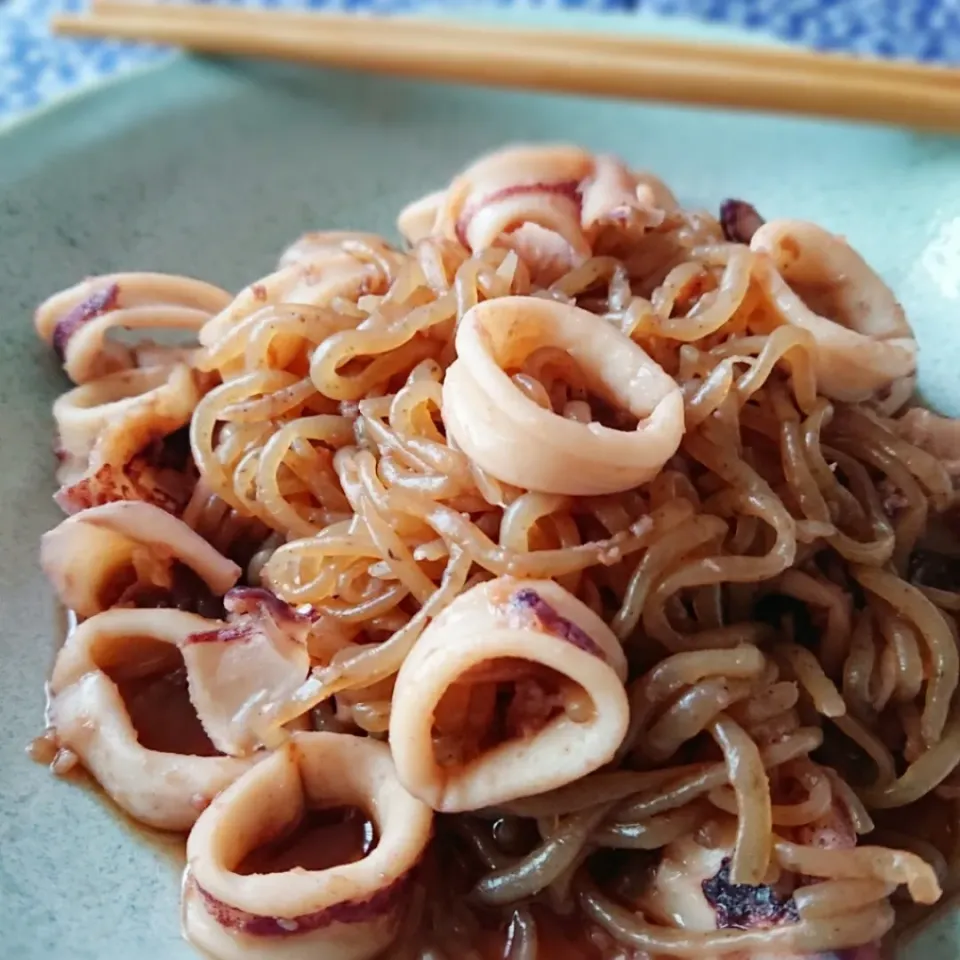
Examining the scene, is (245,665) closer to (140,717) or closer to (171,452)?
(140,717)

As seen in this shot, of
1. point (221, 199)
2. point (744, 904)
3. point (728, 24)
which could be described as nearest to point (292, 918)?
point (744, 904)

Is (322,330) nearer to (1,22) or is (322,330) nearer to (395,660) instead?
(395,660)

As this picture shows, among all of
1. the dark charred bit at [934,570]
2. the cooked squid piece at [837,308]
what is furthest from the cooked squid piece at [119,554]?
the dark charred bit at [934,570]

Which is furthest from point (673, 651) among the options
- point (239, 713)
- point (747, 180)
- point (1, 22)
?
point (1, 22)

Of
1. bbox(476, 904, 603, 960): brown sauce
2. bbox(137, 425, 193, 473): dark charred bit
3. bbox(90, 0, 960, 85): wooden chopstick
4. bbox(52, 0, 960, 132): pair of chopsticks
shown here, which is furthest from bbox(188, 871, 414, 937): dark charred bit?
bbox(90, 0, 960, 85): wooden chopstick

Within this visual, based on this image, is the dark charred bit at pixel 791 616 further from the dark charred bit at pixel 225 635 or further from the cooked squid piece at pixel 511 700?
the dark charred bit at pixel 225 635

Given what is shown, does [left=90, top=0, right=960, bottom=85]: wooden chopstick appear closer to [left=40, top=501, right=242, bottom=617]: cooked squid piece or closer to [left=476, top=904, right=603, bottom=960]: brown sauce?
[left=40, top=501, right=242, bottom=617]: cooked squid piece
